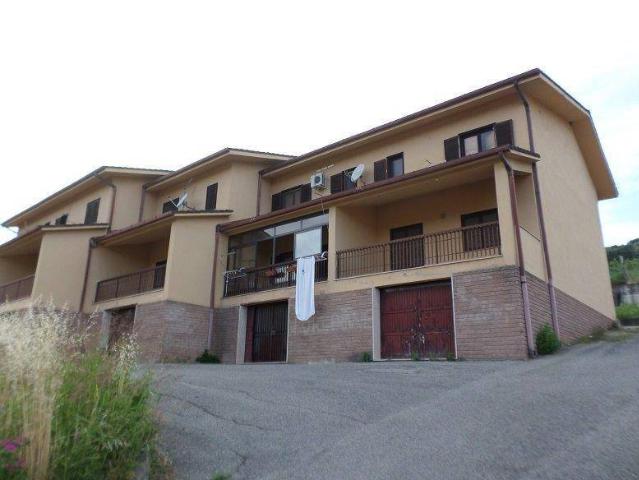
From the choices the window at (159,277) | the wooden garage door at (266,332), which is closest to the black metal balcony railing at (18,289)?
the window at (159,277)

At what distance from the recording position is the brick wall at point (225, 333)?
1864 cm

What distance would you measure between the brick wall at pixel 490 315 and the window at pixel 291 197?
8621mm

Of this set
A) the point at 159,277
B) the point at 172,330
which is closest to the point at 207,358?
the point at 172,330

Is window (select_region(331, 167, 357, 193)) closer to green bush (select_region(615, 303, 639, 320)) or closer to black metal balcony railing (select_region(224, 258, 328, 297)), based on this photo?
black metal balcony railing (select_region(224, 258, 328, 297))

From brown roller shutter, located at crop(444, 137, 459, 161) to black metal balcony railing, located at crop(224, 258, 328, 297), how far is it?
4920mm

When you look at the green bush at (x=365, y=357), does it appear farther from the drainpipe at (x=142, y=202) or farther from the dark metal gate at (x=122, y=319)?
the drainpipe at (x=142, y=202)

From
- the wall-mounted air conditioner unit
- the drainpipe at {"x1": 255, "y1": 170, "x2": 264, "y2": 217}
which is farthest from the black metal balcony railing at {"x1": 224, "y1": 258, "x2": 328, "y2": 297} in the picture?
the wall-mounted air conditioner unit

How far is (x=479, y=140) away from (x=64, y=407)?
1446cm

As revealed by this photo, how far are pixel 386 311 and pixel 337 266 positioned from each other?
217 centimetres

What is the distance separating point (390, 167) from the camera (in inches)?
741

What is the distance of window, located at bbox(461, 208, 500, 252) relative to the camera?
1466 centimetres

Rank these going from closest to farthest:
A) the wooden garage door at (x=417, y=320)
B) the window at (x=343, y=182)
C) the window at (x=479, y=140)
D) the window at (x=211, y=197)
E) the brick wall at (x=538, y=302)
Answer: the brick wall at (x=538, y=302), the wooden garage door at (x=417, y=320), the window at (x=479, y=140), the window at (x=343, y=182), the window at (x=211, y=197)

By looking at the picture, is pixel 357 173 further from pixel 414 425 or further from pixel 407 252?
pixel 414 425

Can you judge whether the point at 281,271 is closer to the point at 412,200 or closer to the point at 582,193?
the point at 412,200
